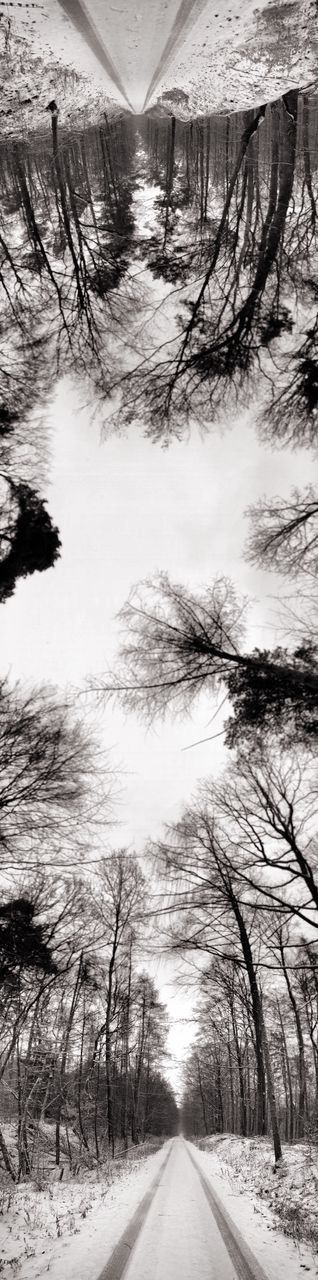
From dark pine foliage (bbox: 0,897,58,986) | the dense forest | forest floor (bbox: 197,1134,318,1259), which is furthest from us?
dark pine foliage (bbox: 0,897,58,986)

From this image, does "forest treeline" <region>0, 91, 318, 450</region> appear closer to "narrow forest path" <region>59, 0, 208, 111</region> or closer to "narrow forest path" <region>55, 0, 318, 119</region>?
"narrow forest path" <region>55, 0, 318, 119</region>

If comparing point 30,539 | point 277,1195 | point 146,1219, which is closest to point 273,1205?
point 277,1195

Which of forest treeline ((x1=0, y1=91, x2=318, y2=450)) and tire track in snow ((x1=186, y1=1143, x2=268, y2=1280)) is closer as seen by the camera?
forest treeline ((x1=0, y1=91, x2=318, y2=450))

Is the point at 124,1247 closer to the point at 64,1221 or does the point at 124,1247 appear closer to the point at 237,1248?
the point at 237,1248

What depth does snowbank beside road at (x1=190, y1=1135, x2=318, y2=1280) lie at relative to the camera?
5.15 metres

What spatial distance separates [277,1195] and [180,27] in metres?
16.3

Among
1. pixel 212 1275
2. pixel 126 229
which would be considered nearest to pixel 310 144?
pixel 126 229

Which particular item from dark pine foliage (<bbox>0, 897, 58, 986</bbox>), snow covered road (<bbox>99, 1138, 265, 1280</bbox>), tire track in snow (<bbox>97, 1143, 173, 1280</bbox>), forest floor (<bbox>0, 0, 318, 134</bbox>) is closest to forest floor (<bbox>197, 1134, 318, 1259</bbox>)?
snow covered road (<bbox>99, 1138, 265, 1280</bbox>)

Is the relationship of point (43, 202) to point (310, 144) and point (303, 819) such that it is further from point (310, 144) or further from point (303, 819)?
point (303, 819)

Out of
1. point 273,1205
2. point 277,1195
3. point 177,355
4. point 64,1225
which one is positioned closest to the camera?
point 177,355

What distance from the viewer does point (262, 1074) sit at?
12.2m

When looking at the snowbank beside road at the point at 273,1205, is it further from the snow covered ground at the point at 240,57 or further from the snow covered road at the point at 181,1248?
the snow covered ground at the point at 240,57

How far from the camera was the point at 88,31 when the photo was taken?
5.44 meters

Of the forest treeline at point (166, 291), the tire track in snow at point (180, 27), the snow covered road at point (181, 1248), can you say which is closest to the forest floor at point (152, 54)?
the tire track in snow at point (180, 27)
